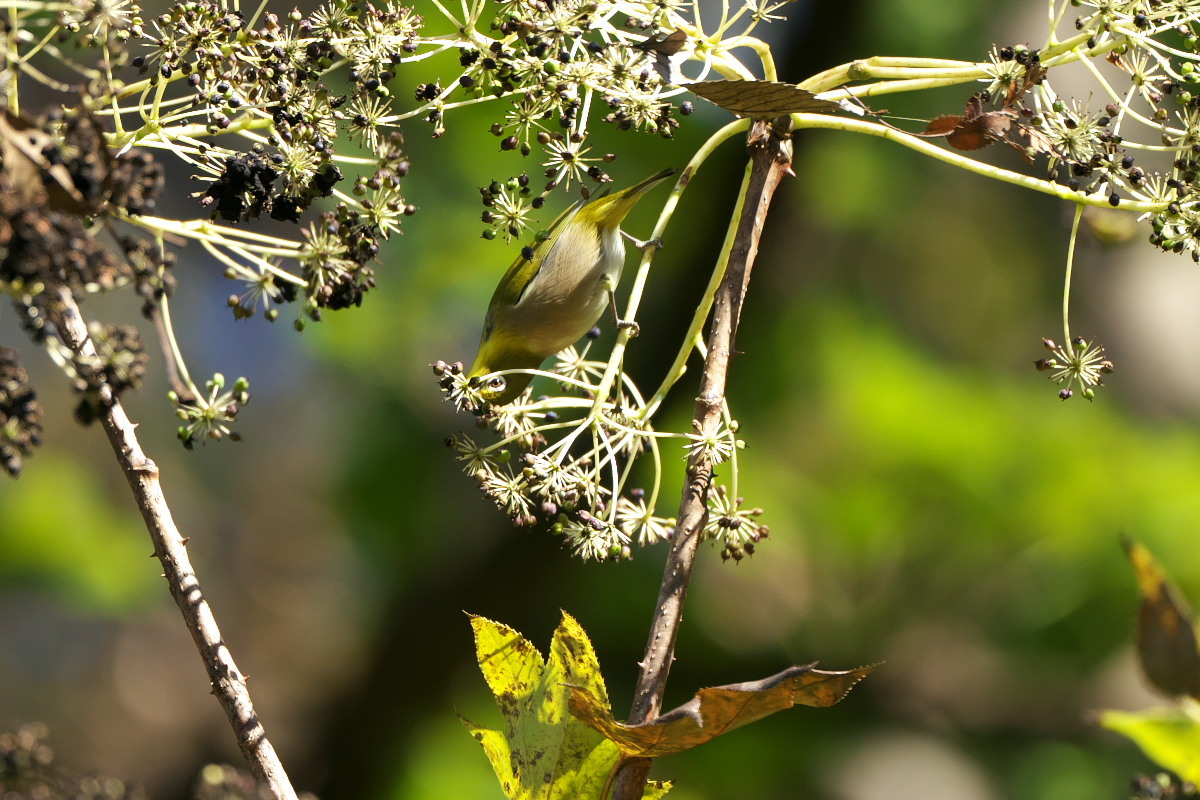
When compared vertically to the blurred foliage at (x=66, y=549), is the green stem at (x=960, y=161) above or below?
above

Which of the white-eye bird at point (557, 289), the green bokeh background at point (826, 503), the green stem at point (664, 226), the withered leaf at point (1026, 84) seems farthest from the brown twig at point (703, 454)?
the green bokeh background at point (826, 503)

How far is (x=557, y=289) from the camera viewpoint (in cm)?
138

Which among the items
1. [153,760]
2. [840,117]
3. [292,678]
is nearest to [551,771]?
[840,117]

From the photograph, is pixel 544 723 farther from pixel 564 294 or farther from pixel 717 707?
pixel 564 294

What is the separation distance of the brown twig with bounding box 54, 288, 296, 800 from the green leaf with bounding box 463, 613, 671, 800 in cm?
13

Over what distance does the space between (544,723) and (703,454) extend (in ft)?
0.69

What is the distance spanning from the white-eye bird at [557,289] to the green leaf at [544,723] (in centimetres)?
62

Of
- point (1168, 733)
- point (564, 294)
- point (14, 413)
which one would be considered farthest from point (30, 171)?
point (564, 294)

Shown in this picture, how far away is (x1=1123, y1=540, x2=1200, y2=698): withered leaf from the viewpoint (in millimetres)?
474

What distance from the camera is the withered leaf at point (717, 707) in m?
0.58

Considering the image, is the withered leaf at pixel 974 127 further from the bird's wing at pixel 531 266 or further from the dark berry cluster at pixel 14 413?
the bird's wing at pixel 531 266

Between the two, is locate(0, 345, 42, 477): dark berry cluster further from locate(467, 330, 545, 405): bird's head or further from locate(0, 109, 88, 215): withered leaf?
locate(467, 330, 545, 405): bird's head

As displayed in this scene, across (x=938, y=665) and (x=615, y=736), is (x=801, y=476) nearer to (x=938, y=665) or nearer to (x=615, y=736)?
(x=938, y=665)

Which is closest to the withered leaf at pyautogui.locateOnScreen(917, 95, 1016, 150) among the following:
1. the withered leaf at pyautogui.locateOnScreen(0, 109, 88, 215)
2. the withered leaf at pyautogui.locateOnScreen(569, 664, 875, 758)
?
the withered leaf at pyautogui.locateOnScreen(569, 664, 875, 758)
